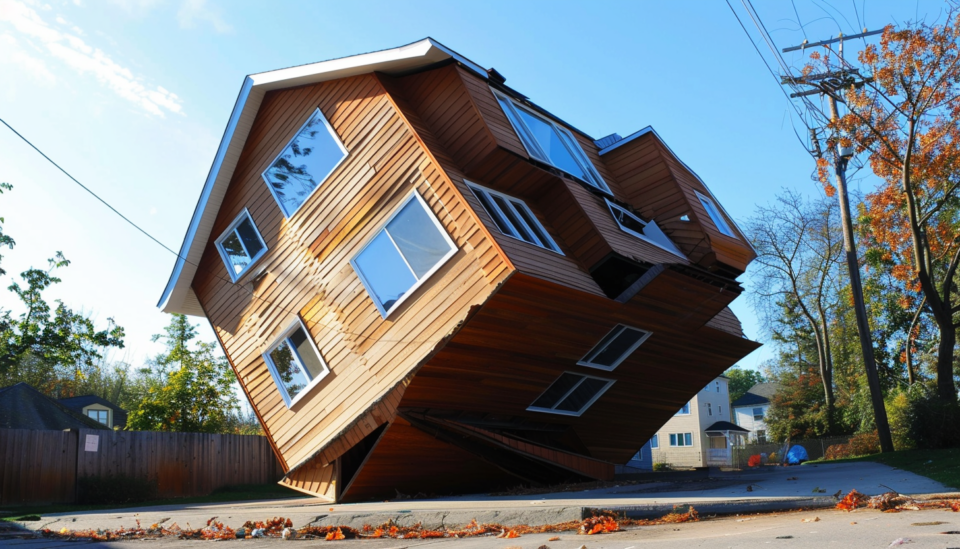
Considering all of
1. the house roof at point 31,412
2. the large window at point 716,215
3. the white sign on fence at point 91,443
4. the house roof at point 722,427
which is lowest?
the house roof at point 722,427

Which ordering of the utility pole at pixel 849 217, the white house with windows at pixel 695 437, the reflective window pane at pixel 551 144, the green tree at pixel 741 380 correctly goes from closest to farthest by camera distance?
the reflective window pane at pixel 551 144 → the utility pole at pixel 849 217 → the white house with windows at pixel 695 437 → the green tree at pixel 741 380

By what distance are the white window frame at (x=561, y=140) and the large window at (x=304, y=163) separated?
3.23 m

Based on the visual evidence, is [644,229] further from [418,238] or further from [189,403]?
[189,403]

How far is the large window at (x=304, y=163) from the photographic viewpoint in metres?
12.7

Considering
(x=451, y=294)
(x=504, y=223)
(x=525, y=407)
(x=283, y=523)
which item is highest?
(x=504, y=223)

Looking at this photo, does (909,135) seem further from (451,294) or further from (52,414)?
(52,414)

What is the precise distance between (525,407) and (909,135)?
15.5m

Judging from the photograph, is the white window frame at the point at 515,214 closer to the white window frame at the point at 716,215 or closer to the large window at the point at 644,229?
the large window at the point at 644,229

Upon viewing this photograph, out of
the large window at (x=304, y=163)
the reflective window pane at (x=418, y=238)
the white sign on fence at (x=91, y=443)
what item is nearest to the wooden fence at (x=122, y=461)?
the white sign on fence at (x=91, y=443)

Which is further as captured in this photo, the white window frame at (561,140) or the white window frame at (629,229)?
the white window frame at (629,229)

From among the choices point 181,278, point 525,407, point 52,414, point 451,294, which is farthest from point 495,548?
point 52,414

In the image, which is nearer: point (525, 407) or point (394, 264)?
point (394, 264)

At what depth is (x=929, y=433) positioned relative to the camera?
2027cm

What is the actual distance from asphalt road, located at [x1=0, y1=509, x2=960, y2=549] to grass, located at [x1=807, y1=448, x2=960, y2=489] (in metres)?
3.67
